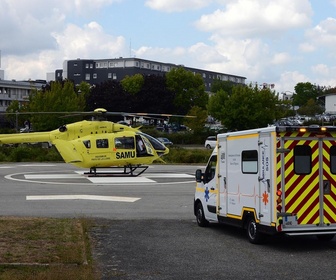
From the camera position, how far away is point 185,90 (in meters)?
114

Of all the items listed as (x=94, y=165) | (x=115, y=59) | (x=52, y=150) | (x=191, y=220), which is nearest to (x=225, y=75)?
(x=115, y=59)

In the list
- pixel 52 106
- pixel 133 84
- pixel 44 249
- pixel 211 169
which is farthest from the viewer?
pixel 133 84

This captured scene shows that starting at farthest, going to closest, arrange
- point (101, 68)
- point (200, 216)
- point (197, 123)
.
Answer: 1. point (101, 68)
2. point (197, 123)
3. point (200, 216)

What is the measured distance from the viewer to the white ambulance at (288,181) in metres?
12.5

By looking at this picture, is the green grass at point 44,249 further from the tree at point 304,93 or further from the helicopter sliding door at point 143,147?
the tree at point 304,93

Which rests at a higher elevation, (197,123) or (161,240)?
(197,123)

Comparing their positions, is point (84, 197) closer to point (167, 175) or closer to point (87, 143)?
point (87, 143)

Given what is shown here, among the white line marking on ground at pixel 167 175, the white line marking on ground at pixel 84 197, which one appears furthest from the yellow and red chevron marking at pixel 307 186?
the white line marking on ground at pixel 167 175

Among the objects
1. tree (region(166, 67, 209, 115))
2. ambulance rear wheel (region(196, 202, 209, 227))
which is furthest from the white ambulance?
tree (region(166, 67, 209, 115))

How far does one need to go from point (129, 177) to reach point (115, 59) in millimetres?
129542

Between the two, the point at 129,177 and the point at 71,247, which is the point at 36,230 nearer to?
the point at 71,247

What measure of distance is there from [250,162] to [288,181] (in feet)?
3.74

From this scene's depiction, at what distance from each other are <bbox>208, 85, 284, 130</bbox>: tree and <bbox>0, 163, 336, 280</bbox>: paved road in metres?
49.8

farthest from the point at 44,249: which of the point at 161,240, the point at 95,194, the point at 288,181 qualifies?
the point at 95,194
